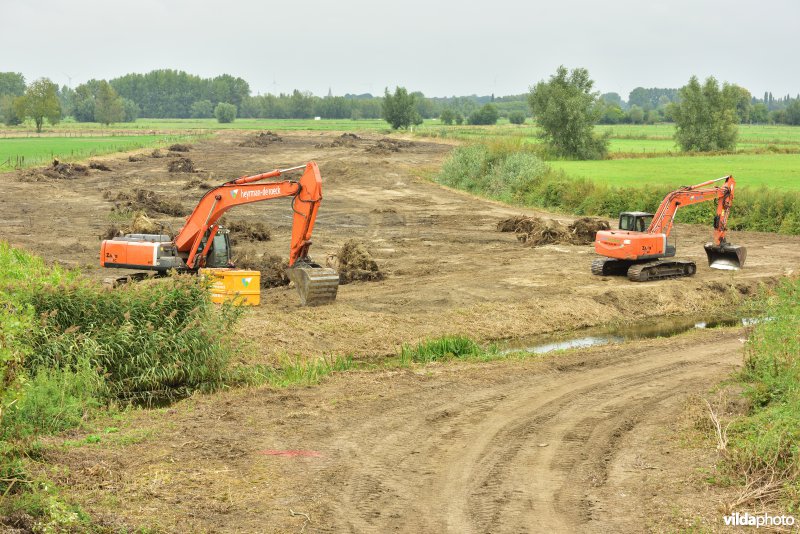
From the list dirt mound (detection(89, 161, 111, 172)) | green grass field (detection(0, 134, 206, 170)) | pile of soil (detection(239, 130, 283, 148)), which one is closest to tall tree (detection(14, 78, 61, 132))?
green grass field (detection(0, 134, 206, 170))

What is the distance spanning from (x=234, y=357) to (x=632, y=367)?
8764 mm

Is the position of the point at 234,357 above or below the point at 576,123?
below

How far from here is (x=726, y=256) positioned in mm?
32938

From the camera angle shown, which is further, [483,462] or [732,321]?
[732,321]

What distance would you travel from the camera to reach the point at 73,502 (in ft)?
36.8

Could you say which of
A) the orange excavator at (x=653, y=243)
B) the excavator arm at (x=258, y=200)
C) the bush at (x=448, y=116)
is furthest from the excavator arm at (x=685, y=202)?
the bush at (x=448, y=116)

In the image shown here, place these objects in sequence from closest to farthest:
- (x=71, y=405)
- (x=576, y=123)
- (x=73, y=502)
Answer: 1. (x=73, y=502)
2. (x=71, y=405)
3. (x=576, y=123)

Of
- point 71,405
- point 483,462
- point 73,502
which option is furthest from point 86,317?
point 483,462

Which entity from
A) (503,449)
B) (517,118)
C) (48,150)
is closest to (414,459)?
(503,449)

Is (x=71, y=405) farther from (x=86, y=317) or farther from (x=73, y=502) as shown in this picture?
(x=73, y=502)

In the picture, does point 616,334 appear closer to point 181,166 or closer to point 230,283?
point 230,283

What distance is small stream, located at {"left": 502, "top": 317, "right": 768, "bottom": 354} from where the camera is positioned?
950 inches

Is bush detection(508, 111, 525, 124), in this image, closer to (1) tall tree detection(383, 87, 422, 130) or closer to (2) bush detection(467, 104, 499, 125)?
(2) bush detection(467, 104, 499, 125)

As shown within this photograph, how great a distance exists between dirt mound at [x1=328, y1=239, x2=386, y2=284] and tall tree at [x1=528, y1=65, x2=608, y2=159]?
48670mm
